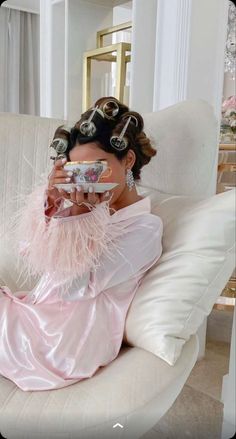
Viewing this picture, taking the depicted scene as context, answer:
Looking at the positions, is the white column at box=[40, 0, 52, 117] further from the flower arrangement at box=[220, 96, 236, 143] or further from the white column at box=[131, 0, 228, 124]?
the flower arrangement at box=[220, 96, 236, 143]

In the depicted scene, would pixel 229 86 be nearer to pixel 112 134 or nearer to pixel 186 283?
pixel 112 134

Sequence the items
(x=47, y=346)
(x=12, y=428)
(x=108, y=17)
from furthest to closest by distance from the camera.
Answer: (x=108, y=17)
(x=47, y=346)
(x=12, y=428)

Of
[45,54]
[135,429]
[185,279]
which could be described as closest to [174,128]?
[185,279]

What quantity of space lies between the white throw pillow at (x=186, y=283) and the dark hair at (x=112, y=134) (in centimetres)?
19

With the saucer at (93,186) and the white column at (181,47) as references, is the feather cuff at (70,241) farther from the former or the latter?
the white column at (181,47)

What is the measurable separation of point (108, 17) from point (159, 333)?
4.81 feet

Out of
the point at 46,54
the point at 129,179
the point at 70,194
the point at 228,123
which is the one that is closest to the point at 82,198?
the point at 70,194

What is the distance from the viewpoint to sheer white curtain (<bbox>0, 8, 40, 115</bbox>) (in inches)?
129

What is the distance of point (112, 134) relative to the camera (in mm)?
796

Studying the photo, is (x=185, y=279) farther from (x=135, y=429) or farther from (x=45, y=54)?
(x=45, y=54)

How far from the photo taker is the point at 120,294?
0.77 metres

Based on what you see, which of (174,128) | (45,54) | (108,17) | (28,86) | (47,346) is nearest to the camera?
(47,346)

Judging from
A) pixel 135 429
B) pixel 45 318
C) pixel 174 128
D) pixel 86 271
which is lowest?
pixel 135 429

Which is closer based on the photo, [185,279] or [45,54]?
[185,279]
